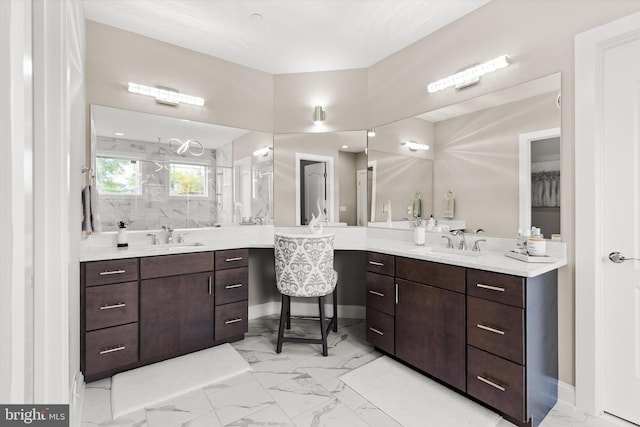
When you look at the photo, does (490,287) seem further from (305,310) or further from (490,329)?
(305,310)

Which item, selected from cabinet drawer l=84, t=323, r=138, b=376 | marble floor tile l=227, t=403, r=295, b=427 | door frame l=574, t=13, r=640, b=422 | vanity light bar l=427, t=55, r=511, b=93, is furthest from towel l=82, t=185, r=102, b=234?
door frame l=574, t=13, r=640, b=422

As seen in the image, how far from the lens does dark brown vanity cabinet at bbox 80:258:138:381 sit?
201 cm

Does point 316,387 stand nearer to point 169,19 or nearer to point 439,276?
point 439,276

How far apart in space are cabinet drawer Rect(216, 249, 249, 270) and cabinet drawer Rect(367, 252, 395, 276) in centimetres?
110

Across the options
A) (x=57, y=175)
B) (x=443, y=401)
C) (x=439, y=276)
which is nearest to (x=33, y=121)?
(x=57, y=175)

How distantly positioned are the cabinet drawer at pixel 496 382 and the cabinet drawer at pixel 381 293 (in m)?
0.64

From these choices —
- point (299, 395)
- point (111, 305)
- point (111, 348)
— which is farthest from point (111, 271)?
point (299, 395)

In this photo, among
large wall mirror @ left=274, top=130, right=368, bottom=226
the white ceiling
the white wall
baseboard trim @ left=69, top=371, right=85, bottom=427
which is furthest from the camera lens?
large wall mirror @ left=274, top=130, right=368, bottom=226

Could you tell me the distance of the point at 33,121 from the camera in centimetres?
94

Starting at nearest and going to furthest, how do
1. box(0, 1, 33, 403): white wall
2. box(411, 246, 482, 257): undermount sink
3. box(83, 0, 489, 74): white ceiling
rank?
box(0, 1, 33, 403): white wall, box(411, 246, 482, 257): undermount sink, box(83, 0, 489, 74): white ceiling

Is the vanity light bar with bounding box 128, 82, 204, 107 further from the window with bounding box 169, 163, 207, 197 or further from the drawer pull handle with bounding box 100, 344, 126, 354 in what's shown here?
the drawer pull handle with bounding box 100, 344, 126, 354

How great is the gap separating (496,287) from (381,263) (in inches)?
34.4

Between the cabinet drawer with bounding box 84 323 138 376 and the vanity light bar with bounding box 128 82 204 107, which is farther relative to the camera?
the vanity light bar with bounding box 128 82 204 107

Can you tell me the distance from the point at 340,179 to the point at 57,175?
2.52 metres
